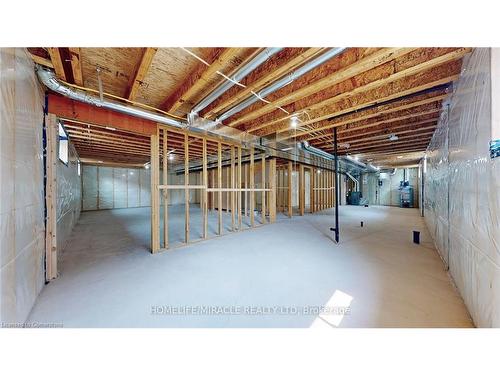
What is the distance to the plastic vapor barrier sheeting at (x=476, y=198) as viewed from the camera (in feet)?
4.01

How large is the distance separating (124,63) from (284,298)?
3029 mm

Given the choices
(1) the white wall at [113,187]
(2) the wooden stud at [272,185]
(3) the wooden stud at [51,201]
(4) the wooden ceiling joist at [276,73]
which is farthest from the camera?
(1) the white wall at [113,187]

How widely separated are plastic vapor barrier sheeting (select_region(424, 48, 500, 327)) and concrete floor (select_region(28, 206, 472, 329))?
295mm

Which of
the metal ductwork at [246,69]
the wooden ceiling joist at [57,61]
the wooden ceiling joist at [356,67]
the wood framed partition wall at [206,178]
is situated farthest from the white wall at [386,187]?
the wooden ceiling joist at [57,61]

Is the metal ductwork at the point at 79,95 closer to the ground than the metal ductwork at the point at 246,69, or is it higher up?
closer to the ground

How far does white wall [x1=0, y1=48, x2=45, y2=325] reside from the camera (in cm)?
123

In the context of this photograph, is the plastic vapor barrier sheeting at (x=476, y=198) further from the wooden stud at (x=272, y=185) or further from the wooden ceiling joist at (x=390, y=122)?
the wooden stud at (x=272, y=185)

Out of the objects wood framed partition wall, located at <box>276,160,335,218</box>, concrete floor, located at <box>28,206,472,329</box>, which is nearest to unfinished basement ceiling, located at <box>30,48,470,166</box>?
concrete floor, located at <box>28,206,472,329</box>

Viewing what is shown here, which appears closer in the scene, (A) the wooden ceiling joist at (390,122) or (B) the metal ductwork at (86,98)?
(B) the metal ductwork at (86,98)

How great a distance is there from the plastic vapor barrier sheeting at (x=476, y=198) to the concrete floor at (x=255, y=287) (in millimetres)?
295

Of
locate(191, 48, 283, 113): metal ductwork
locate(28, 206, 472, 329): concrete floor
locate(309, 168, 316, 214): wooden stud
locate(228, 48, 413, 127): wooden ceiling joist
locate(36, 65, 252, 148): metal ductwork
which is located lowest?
locate(28, 206, 472, 329): concrete floor

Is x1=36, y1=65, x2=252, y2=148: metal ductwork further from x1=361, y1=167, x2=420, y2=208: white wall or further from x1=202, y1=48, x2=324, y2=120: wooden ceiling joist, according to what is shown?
x1=361, y1=167, x2=420, y2=208: white wall
